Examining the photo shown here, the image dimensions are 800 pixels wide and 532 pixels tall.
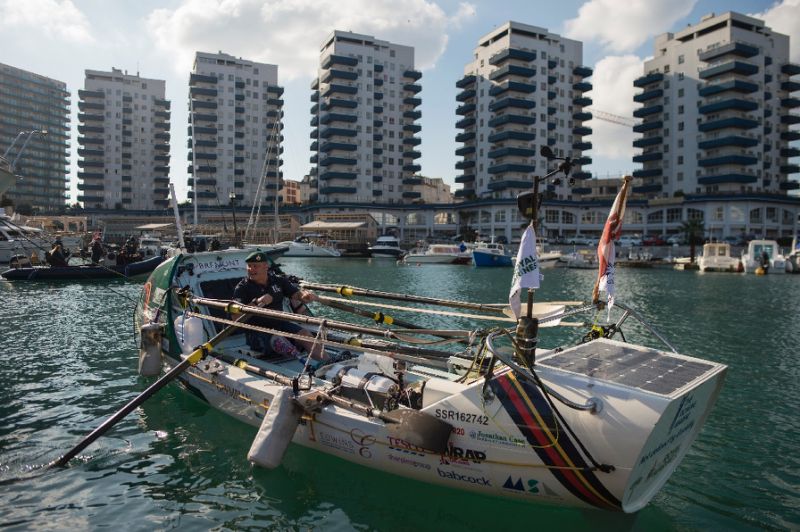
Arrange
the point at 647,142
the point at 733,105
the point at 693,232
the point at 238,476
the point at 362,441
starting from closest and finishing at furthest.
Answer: the point at 362,441, the point at 238,476, the point at 693,232, the point at 733,105, the point at 647,142

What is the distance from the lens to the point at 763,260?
6309 centimetres

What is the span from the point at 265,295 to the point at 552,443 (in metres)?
6.15

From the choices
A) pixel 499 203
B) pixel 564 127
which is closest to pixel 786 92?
pixel 564 127

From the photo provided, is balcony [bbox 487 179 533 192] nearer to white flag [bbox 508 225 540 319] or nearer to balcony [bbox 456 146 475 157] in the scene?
balcony [bbox 456 146 475 157]

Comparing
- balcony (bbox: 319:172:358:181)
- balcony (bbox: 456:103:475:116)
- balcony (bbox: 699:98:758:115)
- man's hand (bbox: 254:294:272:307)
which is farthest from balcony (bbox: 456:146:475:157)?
man's hand (bbox: 254:294:272:307)

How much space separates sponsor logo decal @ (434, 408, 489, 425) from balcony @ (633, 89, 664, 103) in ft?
431

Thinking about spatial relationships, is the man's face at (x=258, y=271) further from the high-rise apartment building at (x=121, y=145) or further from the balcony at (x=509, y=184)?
the high-rise apartment building at (x=121, y=145)

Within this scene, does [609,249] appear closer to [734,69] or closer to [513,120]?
[513,120]

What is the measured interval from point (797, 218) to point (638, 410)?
12580 cm

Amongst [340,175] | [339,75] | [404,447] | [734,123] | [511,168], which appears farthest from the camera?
[340,175]

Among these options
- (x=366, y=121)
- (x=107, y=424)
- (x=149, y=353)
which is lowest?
(x=107, y=424)

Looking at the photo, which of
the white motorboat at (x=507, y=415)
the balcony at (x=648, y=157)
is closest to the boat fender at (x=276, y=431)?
the white motorboat at (x=507, y=415)

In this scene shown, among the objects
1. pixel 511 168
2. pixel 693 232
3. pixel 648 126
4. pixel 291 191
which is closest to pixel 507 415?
pixel 693 232

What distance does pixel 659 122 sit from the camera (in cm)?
11962
